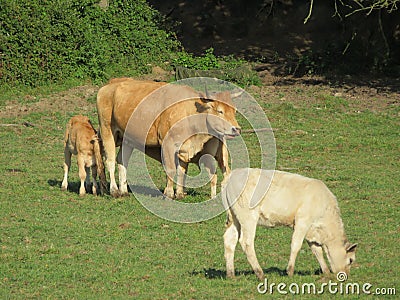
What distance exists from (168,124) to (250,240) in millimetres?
5441

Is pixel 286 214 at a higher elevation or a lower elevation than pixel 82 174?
higher

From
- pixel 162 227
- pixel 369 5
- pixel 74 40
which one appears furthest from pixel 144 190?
pixel 369 5

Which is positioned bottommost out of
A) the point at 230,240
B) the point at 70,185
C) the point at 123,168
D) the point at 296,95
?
the point at 70,185

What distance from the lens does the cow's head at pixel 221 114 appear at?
13484 mm

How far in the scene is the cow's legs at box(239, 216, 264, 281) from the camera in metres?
9.16

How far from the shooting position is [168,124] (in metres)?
14.3

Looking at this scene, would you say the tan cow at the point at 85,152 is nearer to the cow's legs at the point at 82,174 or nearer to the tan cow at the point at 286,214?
the cow's legs at the point at 82,174

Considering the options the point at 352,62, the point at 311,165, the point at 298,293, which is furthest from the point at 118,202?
the point at 352,62

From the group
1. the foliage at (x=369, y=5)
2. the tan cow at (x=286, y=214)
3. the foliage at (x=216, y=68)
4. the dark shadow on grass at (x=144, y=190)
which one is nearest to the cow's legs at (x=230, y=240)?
the tan cow at (x=286, y=214)

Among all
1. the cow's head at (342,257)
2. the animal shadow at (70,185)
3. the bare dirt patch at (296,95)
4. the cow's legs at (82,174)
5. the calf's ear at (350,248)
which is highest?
the calf's ear at (350,248)

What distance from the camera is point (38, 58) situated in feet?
75.8

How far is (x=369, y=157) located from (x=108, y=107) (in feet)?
19.4

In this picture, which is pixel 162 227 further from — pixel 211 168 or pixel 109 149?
pixel 109 149

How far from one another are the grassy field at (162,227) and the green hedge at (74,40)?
6.19ft
